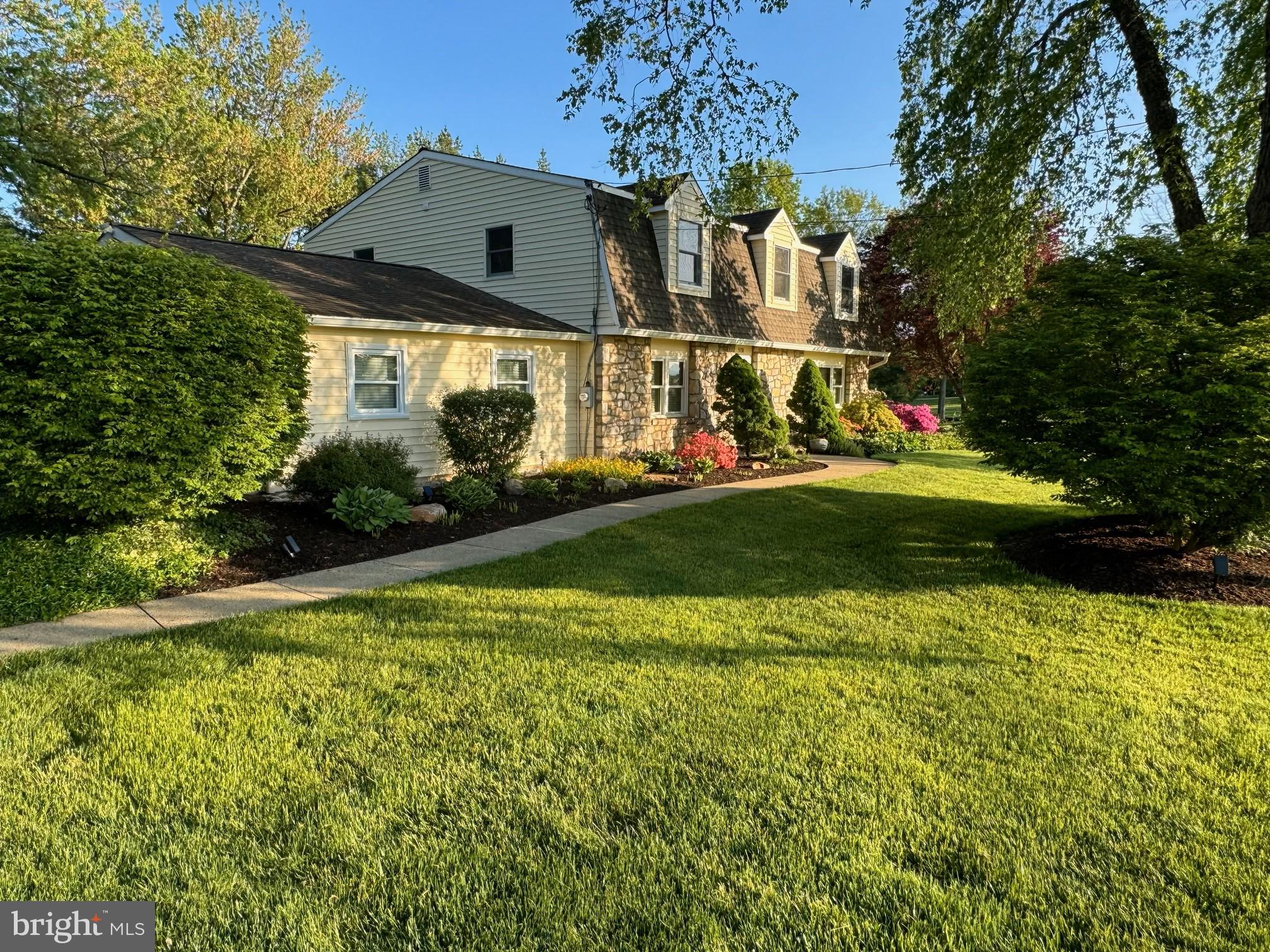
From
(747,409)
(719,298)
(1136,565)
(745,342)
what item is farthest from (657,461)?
(1136,565)

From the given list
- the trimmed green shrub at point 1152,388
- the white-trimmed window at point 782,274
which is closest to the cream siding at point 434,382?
the white-trimmed window at point 782,274

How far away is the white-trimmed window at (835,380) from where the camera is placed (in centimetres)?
2078

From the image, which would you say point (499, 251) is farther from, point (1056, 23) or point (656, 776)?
point (656, 776)

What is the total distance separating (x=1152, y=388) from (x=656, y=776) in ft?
18.1

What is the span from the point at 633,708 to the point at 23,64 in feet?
49.4

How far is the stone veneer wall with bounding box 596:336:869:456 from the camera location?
1391 centimetres

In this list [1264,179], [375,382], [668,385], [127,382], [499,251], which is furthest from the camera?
[668,385]

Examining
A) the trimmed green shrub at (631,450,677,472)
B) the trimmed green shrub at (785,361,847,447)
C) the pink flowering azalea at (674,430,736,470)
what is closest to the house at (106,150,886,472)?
the trimmed green shrub at (631,450,677,472)

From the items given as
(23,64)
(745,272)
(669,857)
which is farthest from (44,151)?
(669,857)

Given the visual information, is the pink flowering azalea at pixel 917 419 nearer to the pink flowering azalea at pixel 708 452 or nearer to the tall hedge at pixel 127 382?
the pink flowering azalea at pixel 708 452

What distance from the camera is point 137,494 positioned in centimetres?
577

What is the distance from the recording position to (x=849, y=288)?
21188 mm

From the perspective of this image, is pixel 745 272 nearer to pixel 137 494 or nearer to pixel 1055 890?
pixel 137 494

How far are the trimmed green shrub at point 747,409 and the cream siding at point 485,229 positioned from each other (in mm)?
3019
